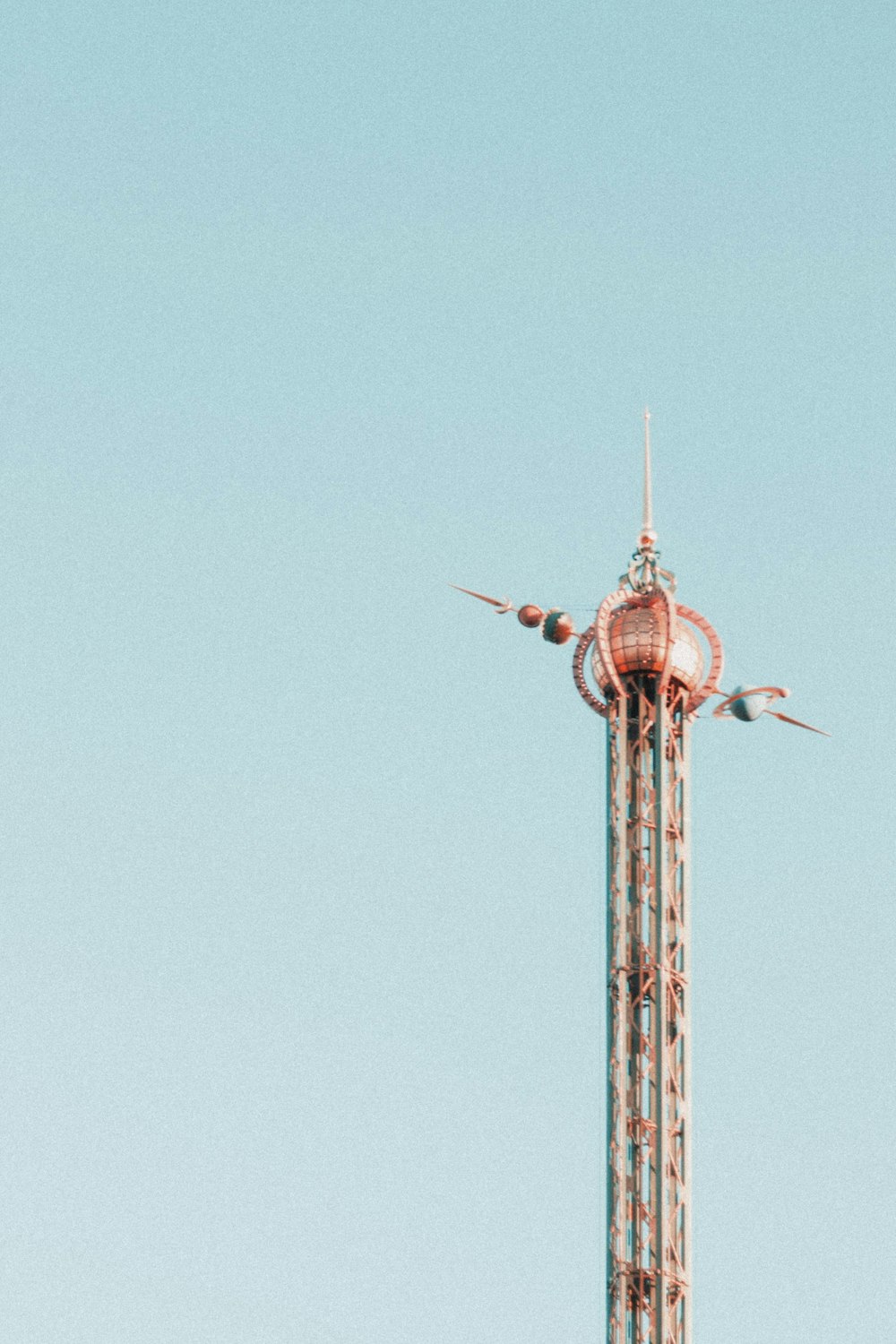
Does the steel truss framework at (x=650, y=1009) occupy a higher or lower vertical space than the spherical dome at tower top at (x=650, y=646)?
lower

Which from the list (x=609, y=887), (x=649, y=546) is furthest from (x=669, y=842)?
(x=649, y=546)

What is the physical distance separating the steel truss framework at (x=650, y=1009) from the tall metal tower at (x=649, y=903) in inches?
1.4

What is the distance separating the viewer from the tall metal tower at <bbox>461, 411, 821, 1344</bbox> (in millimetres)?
96438

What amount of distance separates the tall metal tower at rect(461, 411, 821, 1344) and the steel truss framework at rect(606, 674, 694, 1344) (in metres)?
0.04

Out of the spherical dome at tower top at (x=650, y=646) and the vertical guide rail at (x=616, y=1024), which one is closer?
the vertical guide rail at (x=616, y=1024)

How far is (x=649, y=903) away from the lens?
101 meters

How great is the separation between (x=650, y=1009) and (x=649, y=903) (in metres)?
3.25

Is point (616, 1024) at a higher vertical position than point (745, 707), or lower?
lower

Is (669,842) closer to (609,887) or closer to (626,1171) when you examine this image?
(609,887)

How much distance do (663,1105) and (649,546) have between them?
18622mm

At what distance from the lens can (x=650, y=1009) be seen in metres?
99.8

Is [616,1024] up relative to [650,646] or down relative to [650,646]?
down

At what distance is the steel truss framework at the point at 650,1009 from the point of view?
96.2 metres

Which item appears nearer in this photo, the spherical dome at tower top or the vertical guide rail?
the vertical guide rail
